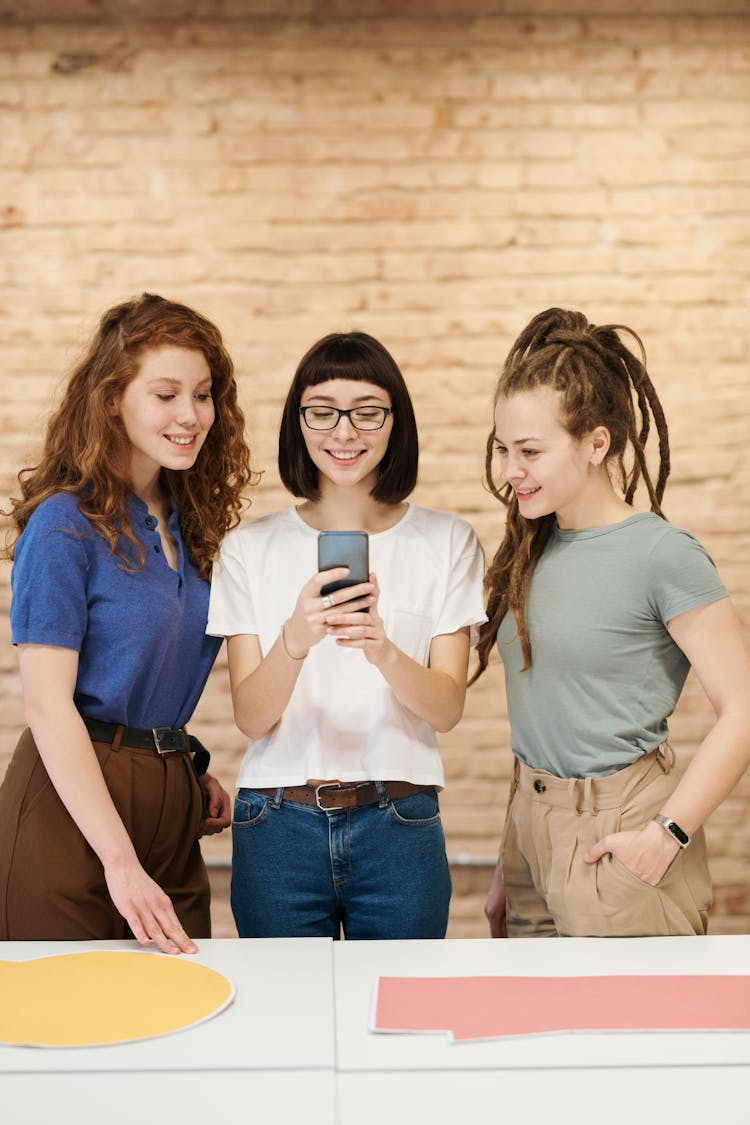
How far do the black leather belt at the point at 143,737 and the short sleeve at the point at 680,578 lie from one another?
87cm

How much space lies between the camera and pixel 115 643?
1.98 metres

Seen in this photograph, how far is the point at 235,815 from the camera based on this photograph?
2.06 metres

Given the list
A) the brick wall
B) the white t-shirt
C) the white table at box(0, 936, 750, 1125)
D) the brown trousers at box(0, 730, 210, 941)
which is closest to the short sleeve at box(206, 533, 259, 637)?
the white t-shirt

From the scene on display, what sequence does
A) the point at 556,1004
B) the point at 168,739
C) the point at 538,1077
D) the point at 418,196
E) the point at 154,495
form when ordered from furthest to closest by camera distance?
the point at 418,196
the point at 154,495
the point at 168,739
the point at 556,1004
the point at 538,1077

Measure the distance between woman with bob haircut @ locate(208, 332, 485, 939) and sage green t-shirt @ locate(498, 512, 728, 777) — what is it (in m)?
0.16

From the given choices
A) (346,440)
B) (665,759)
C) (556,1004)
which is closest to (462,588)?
(346,440)

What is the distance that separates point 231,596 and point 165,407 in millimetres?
360

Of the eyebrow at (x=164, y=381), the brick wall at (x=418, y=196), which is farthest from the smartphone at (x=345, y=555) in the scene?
the brick wall at (x=418, y=196)

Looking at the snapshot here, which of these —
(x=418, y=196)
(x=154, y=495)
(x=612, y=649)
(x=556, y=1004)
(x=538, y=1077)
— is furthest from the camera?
(x=418, y=196)

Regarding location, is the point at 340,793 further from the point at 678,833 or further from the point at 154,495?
the point at 154,495

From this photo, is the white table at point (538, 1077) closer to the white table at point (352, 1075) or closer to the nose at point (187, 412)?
the white table at point (352, 1075)

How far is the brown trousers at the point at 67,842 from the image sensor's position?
1942 millimetres

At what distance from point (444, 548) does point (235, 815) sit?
0.61 metres

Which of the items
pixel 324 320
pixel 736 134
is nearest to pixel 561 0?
pixel 736 134
